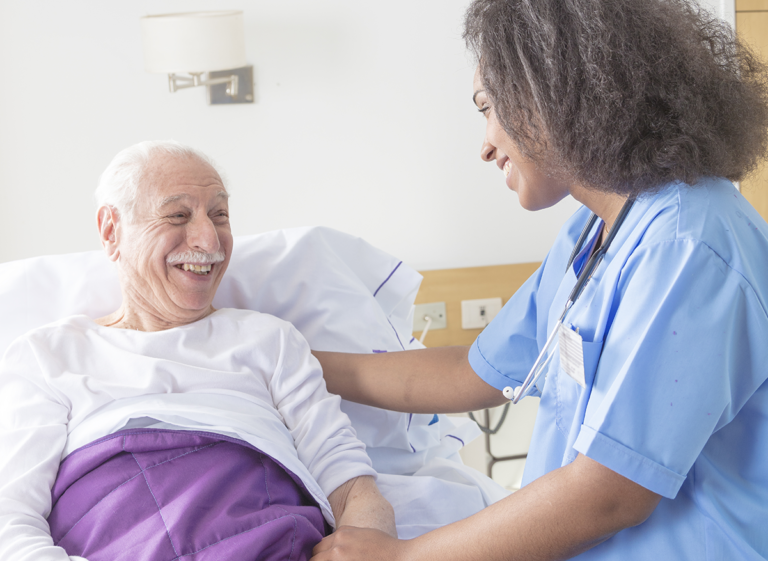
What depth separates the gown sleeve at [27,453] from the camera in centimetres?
96

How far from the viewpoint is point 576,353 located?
34.0 inches

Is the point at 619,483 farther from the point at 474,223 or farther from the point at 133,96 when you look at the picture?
the point at 133,96

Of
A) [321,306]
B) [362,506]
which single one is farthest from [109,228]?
[362,506]

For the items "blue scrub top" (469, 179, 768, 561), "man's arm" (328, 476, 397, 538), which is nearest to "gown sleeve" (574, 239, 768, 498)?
"blue scrub top" (469, 179, 768, 561)

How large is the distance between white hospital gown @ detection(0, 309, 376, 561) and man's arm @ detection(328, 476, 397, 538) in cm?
2

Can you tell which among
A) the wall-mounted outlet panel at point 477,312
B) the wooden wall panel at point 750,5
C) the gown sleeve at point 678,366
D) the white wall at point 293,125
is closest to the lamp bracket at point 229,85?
the white wall at point 293,125

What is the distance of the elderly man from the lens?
100cm

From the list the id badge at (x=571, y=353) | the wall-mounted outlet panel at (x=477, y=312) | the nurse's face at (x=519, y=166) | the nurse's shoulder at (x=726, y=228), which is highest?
the nurse's face at (x=519, y=166)

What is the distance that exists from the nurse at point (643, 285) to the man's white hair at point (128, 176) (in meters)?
0.68

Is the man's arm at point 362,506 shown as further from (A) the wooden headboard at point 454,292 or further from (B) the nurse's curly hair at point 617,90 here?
(A) the wooden headboard at point 454,292

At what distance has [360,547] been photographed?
96 centimetres

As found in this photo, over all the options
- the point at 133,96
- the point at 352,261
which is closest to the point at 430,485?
the point at 352,261

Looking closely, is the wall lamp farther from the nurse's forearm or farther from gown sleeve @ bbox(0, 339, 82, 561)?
the nurse's forearm

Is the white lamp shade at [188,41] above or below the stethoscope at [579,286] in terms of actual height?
above
